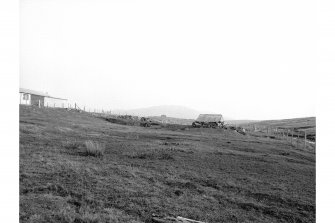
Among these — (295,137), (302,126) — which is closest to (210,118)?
(295,137)

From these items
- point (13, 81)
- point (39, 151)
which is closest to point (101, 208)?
point (13, 81)

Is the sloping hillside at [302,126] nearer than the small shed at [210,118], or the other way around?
the small shed at [210,118]

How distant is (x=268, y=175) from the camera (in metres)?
9.18

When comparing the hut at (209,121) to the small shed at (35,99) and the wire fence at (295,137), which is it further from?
the small shed at (35,99)

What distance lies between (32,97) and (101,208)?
42355 millimetres

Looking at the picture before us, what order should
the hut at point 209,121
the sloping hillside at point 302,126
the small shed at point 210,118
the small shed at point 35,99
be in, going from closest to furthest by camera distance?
the hut at point 209,121, the small shed at point 210,118, the small shed at point 35,99, the sloping hillside at point 302,126

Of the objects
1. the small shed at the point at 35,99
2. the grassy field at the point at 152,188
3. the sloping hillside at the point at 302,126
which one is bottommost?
the sloping hillside at the point at 302,126

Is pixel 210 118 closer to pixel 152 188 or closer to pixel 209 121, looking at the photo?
pixel 209 121

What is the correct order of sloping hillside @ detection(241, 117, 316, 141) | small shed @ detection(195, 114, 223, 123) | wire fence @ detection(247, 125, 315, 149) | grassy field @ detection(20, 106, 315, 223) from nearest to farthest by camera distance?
grassy field @ detection(20, 106, 315, 223), wire fence @ detection(247, 125, 315, 149), small shed @ detection(195, 114, 223, 123), sloping hillside @ detection(241, 117, 316, 141)

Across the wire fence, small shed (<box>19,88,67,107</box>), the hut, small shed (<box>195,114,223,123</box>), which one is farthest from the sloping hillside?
small shed (<box>19,88,67,107</box>)

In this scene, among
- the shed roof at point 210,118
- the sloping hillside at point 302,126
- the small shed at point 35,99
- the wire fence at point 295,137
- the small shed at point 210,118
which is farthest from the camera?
the sloping hillside at point 302,126

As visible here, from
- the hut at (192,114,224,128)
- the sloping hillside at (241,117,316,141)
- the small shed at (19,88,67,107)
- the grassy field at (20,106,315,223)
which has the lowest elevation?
the sloping hillside at (241,117,316,141)

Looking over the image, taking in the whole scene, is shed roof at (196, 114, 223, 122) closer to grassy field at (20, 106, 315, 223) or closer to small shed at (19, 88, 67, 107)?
small shed at (19, 88, 67, 107)

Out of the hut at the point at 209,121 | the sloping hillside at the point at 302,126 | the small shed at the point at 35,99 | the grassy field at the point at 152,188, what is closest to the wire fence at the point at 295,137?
the sloping hillside at the point at 302,126
